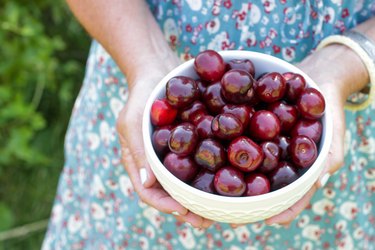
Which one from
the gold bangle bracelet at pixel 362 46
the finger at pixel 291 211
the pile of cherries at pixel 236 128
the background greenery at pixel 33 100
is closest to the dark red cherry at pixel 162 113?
the pile of cherries at pixel 236 128

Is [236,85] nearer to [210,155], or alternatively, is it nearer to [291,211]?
[210,155]

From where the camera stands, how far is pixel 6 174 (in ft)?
6.10

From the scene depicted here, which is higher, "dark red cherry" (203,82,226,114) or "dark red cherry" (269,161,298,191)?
"dark red cherry" (203,82,226,114)

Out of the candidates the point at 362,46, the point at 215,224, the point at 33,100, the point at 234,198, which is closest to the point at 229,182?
the point at 234,198

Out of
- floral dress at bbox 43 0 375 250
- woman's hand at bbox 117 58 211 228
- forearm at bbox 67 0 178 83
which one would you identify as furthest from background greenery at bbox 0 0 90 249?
woman's hand at bbox 117 58 211 228

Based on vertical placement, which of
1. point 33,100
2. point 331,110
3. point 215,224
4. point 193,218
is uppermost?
point 331,110

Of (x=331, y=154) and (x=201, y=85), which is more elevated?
(x=201, y=85)

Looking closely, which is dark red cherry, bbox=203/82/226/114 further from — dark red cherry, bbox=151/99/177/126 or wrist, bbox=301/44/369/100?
wrist, bbox=301/44/369/100

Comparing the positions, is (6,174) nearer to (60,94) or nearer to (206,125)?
(60,94)

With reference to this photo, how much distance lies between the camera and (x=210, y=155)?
0.76m

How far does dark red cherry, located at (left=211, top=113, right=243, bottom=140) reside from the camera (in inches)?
29.9

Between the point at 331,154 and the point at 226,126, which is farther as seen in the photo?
the point at 331,154

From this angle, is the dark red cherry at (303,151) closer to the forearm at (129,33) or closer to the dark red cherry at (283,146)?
the dark red cherry at (283,146)

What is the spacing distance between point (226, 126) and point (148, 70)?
0.83 feet
